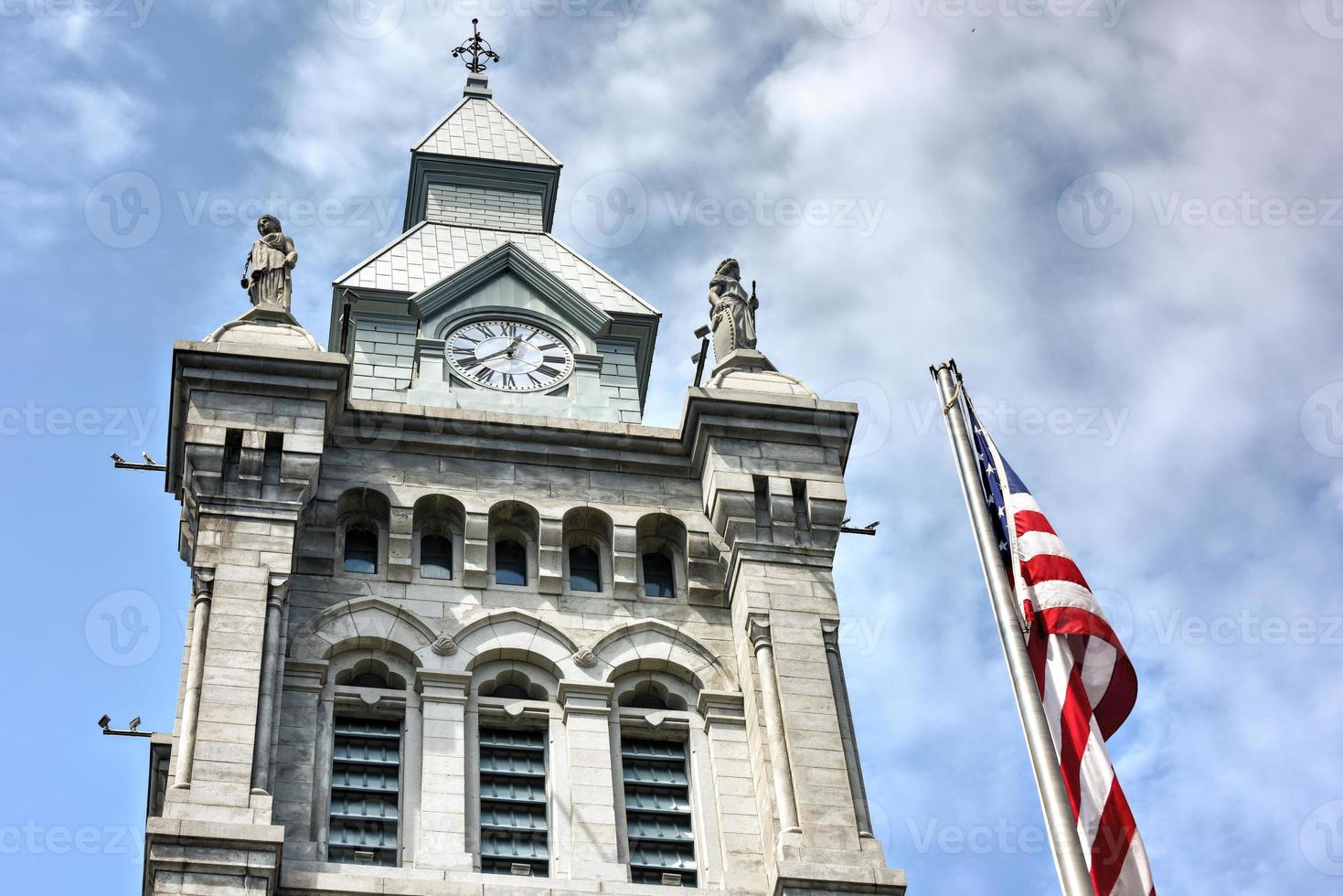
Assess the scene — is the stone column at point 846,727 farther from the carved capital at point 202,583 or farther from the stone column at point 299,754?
the carved capital at point 202,583

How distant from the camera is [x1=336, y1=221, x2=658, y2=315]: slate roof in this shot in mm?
48688

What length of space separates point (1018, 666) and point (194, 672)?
14.0 metres

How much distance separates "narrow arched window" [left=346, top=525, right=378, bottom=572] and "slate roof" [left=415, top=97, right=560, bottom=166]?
15.2m

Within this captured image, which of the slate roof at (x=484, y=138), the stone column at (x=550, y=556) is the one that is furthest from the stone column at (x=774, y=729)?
the slate roof at (x=484, y=138)

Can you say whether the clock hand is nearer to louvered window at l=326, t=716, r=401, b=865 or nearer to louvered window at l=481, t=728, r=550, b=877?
louvered window at l=481, t=728, r=550, b=877

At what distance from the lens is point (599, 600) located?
135 ft

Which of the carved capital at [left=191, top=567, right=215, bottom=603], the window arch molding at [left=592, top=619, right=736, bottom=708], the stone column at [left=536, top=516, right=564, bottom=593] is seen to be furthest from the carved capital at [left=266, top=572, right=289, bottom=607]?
the window arch molding at [left=592, top=619, right=736, bottom=708]

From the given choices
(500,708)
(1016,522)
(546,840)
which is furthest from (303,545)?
(1016,522)

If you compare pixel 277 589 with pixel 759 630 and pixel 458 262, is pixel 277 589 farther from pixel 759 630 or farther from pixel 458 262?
pixel 458 262

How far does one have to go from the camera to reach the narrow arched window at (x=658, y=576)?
41781 mm

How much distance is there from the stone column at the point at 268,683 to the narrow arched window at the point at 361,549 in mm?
2751

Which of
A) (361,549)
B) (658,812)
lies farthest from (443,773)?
(361,549)

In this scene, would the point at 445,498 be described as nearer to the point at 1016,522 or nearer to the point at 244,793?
the point at 244,793

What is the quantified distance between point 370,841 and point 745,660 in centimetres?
734
